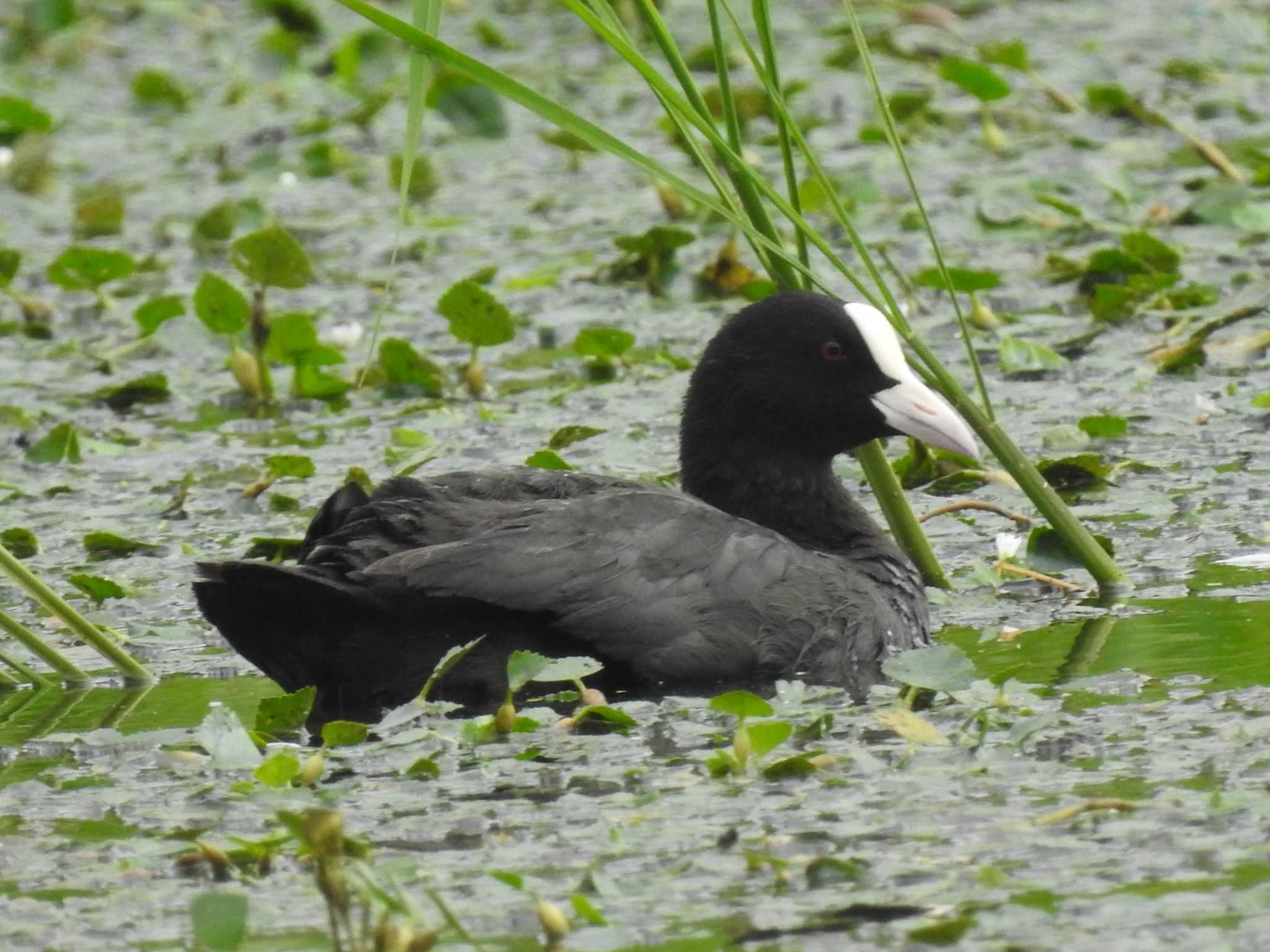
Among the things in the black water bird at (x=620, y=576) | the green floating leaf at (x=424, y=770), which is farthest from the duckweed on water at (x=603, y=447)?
the black water bird at (x=620, y=576)

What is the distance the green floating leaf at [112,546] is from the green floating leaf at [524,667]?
1772mm

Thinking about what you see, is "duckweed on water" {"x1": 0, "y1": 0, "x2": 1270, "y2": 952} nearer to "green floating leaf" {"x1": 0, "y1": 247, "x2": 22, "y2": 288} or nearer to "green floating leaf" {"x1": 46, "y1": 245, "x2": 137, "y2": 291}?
"green floating leaf" {"x1": 46, "y1": 245, "x2": 137, "y2": 291}

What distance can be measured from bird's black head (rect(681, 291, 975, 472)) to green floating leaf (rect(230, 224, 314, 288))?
1884 mm

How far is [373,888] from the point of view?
9.22ft

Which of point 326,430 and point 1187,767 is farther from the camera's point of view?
point 326,430

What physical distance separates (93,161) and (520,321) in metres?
3.85

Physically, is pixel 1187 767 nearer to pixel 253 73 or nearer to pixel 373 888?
pixel 373 888

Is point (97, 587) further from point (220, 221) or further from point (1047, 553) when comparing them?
point (220, 221)

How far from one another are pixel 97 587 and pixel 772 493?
1.44 m

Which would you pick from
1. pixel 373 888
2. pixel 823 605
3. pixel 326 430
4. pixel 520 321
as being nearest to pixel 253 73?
pixel 520 321

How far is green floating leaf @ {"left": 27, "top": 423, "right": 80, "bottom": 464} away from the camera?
6.48 metres

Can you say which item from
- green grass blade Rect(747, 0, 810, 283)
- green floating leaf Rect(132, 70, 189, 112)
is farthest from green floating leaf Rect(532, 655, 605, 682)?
green floating leaf Rect(132, 70, 189, 112)

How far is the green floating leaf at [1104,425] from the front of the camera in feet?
19.5

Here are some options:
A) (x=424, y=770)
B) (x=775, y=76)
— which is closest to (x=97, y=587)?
(x=424, y=770)
